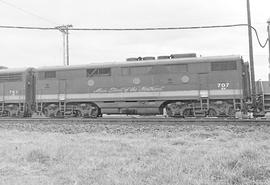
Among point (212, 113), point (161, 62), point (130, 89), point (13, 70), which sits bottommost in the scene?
point (212, 113)

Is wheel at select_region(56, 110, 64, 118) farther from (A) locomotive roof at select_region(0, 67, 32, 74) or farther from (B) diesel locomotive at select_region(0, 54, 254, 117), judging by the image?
(A) locomotive roof at select_region(0, 67, 32, 74)

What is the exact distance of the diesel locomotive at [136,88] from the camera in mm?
16875

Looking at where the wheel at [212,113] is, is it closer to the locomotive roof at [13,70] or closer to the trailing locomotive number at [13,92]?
the locomotive roof at [13,70]

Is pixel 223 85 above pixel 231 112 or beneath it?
above

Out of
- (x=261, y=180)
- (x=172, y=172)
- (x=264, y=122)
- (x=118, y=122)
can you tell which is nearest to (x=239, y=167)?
(x=261, y=180)

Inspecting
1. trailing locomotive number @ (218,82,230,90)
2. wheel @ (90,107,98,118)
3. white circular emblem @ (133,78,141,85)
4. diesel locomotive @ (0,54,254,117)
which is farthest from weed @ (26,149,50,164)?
trailing locomotive number @ (218,82,230,90)

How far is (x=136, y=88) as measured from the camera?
18.1 meters

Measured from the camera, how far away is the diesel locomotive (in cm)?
1688

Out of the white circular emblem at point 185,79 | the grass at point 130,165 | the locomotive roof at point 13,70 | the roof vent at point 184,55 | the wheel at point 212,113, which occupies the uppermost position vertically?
the roof vent at point 184,55

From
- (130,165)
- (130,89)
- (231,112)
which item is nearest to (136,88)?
(130,89)

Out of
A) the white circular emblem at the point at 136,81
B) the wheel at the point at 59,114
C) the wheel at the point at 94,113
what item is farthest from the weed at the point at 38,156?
the wheel at the point at 59,114

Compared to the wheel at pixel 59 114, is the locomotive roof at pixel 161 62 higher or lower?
higher

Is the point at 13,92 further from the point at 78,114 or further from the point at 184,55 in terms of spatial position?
the point at 184,55

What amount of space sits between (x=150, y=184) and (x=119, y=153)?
2950mm
